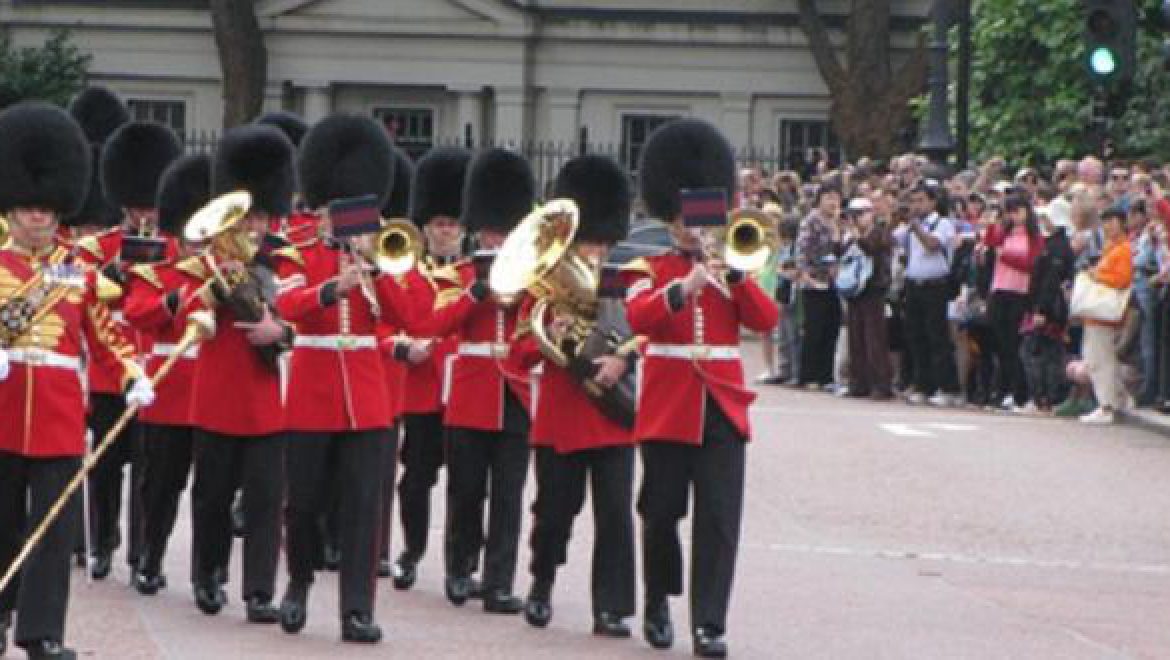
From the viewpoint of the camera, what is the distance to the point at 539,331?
13.4 metres

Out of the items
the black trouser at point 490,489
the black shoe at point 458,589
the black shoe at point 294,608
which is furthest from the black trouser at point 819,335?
the black shoe at point 294,608

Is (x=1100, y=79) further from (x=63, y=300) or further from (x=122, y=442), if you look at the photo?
(x=63, y=300)

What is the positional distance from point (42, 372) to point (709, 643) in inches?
106

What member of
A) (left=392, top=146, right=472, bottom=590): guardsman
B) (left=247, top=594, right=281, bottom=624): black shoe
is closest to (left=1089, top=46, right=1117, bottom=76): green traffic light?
(left=392, top=146, right=472, bottom=590): guardsman

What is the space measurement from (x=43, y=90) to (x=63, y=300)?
33.1 m

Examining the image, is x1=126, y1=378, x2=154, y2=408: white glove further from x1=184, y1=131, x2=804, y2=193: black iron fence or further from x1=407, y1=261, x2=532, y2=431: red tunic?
x1=184, y1=131, x2=804, y2=193: black iron fence

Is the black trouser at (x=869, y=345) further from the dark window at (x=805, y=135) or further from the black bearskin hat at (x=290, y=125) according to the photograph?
the dark window at (x=805, y=135)

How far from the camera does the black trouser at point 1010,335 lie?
25016 millimetres

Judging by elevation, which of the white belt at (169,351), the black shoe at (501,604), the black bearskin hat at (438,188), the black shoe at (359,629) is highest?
the black bearskin hat at (438,188)

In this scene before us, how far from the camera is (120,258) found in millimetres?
14672

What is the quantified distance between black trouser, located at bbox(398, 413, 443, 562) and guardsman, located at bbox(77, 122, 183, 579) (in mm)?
1177

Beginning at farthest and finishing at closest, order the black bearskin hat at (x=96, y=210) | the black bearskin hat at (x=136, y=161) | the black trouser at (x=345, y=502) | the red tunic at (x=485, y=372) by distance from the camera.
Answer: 1. the black bearskin hat at (x=96, y=210)
2. the black bearskin hat at (x=136, y=161)
3. the red tunic at (x=485, y=372)
4. the black trouser at (x=345, y=502)

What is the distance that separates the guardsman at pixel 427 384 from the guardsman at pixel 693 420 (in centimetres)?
190

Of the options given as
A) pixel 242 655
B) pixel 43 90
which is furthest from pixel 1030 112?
pixel 242 655
